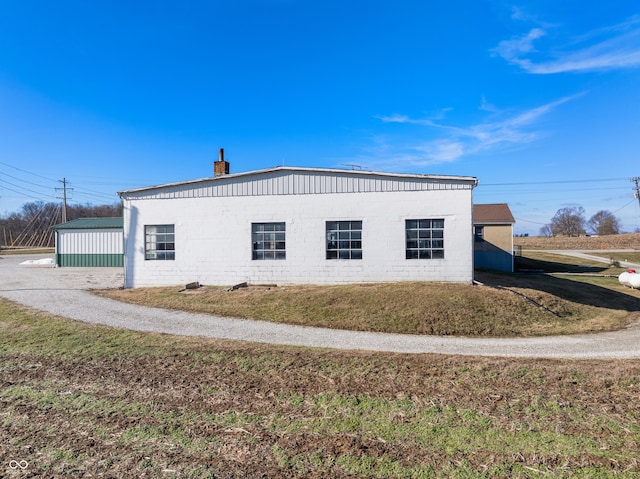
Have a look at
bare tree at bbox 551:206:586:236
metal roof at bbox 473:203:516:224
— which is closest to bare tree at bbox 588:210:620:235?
bare tree at bbox 551:206:586:236

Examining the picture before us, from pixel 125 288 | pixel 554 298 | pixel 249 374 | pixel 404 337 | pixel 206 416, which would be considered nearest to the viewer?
pixel 206 416

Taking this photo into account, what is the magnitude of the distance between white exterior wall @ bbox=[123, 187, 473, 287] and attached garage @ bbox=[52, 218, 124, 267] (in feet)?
41.1

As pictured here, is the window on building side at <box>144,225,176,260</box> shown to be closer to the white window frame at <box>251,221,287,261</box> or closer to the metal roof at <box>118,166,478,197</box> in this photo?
the metal roof at <box>118,166,478,197</box>

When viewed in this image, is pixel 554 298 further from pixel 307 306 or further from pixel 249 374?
pixel 249 374

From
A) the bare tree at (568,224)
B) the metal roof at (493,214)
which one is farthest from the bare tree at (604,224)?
the metal roof at (493,214)

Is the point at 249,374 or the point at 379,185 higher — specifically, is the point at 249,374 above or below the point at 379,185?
below

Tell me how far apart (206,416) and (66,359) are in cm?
377

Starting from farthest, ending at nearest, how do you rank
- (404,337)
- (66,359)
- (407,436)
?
(404,337) < (66,359) < (407,436)

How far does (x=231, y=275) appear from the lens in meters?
15.5

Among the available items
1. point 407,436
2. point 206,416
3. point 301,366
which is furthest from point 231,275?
point 407,436

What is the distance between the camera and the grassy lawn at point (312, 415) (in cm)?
346

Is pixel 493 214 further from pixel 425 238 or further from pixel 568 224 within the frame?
pixel 568 224

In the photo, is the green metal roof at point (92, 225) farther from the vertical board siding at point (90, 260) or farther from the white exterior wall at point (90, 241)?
the vertical board siding at point (90, 260)

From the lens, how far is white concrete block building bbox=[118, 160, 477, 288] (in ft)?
47.0
